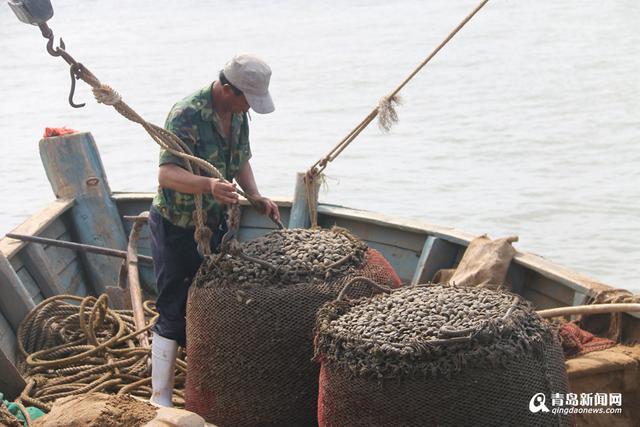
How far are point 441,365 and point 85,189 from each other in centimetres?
399

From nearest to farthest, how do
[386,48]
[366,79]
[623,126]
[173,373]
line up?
1. [173,373]
2. [623,126]
3. [366,79]
4. [386,48]

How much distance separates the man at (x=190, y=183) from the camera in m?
3.75

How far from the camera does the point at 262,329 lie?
346 cm

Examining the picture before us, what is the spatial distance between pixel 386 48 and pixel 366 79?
2.68 m

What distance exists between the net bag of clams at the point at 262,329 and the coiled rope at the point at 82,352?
0.67 meters

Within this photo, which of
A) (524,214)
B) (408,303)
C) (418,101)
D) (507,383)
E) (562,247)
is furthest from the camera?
(418,101)

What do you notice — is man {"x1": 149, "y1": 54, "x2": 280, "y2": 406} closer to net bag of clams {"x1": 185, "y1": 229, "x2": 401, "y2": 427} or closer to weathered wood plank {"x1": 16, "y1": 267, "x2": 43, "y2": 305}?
net bag of clams {"x1": 185, "y1": 229, "x2": 401, "y2": 427}

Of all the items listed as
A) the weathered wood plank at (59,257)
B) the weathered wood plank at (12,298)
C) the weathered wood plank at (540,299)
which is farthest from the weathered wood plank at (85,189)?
the weathered wood plank at (540,299)

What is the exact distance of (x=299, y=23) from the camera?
2494 cm

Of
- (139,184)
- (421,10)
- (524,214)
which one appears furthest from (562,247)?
(421,10)

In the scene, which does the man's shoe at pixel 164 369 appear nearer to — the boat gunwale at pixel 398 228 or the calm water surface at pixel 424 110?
the boat gunwale at pixel 398 228

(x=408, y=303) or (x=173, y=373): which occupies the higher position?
(x=408, y=303)

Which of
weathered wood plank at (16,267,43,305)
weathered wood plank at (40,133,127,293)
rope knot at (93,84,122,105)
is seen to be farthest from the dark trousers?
weathered wood plank at (40,133,127,293)

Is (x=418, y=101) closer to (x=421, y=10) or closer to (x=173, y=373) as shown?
(x=421, y=10)
